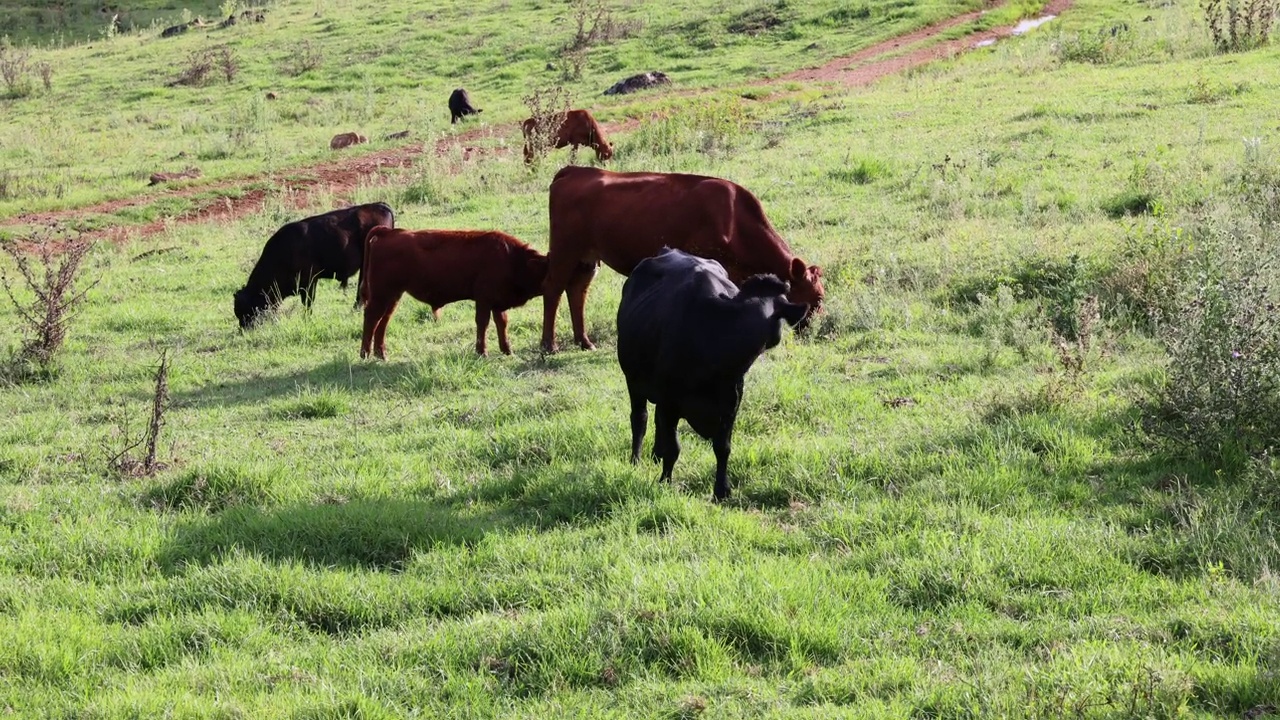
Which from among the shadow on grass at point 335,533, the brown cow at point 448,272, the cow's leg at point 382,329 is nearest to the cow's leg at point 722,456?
the shadow on grass at point 335,533

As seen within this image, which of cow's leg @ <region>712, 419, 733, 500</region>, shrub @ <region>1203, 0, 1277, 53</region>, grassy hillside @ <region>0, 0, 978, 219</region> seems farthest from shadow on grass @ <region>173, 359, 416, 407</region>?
shrub @ <region>1203, 0, 1277, 53</region>

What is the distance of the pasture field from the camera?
4645mm

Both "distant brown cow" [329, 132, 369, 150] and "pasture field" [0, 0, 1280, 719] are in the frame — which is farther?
"distant brown cow" [329, 132, 369, 150]

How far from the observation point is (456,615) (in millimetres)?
5406

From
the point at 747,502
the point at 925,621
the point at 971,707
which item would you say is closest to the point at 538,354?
the point at 747,502

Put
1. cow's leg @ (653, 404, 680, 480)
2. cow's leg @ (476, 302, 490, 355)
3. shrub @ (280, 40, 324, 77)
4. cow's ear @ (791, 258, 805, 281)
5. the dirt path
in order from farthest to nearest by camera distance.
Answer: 1. shrub @ (280, 40, 324, 77)
2. the dirt path
3. cow's leg @ (476, 302, 490, 355)
4. cow's ear @ (791, 258, 805, 281)
5. cow's leg @ (653, 404, 680, 480)

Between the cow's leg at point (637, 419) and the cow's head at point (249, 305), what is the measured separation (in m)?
6.29

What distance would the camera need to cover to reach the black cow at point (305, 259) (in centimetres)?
1259

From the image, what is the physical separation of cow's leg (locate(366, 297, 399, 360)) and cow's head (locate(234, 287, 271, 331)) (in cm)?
186

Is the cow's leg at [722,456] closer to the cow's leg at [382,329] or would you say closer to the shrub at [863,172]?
the cow's leg at [382,329]

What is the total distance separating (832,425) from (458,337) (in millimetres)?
4864

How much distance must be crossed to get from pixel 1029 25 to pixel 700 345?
104ft

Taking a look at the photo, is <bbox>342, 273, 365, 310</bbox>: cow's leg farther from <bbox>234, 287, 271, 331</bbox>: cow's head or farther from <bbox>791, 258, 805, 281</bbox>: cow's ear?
<bbox>791, 258, 805, 281</bbox>: cow's ear

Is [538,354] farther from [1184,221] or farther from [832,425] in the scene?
[1184,221]
